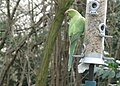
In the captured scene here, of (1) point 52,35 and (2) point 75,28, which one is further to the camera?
(1) point 52,35

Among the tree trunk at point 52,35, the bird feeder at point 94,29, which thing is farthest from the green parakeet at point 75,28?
the tree trunk at point 52,35

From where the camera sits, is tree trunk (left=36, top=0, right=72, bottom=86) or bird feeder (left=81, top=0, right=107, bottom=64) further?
tree trunk (left=36, top=0, right=72, bottom=86)

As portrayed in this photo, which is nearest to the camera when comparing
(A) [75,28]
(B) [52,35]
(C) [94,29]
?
(A) [75,28]

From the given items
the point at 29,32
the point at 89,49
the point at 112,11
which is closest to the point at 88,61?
the point at 89,49

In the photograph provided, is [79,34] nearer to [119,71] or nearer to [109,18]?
[119,71]

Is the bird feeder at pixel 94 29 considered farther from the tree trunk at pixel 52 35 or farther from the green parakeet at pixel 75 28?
the tree trunk at pixel 52 35

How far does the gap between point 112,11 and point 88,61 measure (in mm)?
2245

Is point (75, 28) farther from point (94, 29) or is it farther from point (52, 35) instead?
point (52, 35)

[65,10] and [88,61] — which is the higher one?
[65,10]

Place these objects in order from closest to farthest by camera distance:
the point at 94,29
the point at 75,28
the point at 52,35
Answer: the point at 75,28 < the point at 94,29 < the point at 52,35

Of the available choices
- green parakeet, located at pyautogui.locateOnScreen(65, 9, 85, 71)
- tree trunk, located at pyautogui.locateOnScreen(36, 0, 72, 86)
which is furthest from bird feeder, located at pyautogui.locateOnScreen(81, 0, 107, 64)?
tree trunk, located at pyautogui.locateOnScreen(36, 0, 72, 86)

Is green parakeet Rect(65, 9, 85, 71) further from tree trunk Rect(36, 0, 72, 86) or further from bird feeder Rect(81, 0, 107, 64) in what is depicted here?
tree trunk Rect(36, 0, 72, 86)

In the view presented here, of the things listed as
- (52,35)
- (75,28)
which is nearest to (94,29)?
(75,28)

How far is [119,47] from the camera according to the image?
14.6 ft
